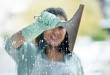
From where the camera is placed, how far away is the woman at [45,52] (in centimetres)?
97

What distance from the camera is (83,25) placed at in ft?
4.21

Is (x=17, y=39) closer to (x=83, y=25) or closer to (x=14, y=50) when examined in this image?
(x=14, y=50)

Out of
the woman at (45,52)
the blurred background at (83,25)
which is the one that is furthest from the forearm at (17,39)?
the blurred background at (83,25)

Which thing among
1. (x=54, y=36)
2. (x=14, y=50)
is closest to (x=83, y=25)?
(x=54, y=36)

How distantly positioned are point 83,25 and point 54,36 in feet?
0.91

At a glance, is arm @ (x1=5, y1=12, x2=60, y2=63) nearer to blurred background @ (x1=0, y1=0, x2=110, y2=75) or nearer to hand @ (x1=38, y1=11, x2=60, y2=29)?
hand @ (x1=38, y1=11, x2=60, y2=29)

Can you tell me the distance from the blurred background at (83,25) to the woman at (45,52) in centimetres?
11

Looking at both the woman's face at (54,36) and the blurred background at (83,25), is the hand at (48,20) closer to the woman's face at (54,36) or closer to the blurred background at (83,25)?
the woman's face at (54,36)

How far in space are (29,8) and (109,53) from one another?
37 cm

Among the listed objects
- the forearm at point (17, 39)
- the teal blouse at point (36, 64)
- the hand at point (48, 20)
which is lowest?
the teal blouse at point (36, 64)

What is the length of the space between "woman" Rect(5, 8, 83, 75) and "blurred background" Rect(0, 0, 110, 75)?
0.11 m

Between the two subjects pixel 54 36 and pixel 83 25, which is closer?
pixel 54 36

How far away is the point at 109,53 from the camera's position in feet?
4.64

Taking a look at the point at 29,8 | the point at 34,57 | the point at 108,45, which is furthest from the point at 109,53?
the point at 34,57
